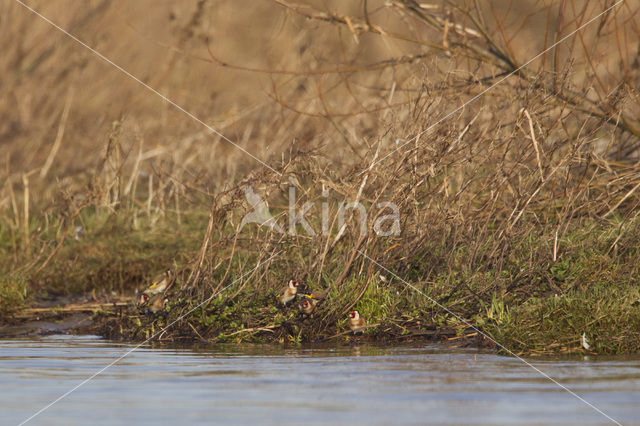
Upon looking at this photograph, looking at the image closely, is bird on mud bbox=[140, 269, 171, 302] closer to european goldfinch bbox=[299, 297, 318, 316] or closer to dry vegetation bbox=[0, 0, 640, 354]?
dry vegetation bbox=[0, 0, 640, 354]

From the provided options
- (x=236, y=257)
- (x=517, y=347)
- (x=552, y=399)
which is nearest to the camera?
(x=552, y=399)

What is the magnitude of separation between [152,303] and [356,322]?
5.33ft

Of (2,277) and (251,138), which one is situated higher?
(251,138)

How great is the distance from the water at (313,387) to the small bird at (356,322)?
0.31m

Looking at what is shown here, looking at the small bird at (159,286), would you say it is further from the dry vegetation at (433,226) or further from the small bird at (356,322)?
the small bird at (356,322)

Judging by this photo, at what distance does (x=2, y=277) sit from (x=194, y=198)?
3055mm

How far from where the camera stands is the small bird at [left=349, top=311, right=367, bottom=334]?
7.60 meters

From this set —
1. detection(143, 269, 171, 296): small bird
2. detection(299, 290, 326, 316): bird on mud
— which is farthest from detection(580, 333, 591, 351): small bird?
detection(143, 269, 171, 296): small bird

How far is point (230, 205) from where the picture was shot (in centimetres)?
790

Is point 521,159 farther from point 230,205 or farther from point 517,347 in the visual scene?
point 230,205

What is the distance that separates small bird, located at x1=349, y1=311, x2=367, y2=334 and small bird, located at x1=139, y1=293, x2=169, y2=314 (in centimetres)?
147

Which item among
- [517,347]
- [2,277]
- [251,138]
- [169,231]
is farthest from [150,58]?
[517,347]

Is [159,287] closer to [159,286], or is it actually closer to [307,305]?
[159,286]

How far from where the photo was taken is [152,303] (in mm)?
8070
